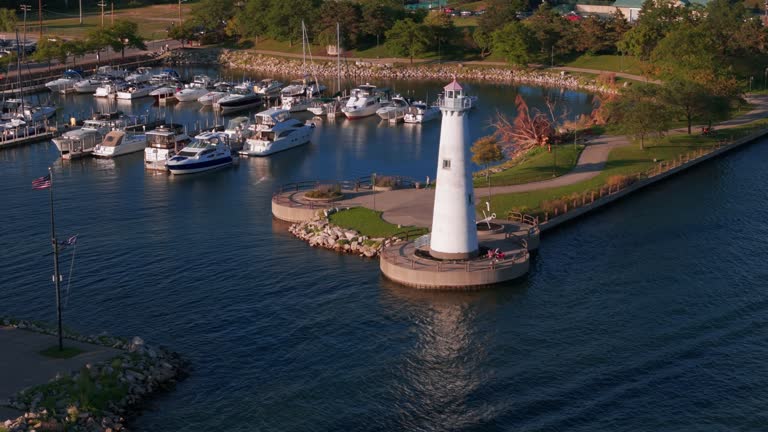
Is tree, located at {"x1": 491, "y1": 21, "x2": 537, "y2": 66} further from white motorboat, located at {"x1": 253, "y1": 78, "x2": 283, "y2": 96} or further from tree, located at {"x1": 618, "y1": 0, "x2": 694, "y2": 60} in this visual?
white motorboat, located at {"x1": 253, "y1": 78, "x2": 283, "y2": 96}

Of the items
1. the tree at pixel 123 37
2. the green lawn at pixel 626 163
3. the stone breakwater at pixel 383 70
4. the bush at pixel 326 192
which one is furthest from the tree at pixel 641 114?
the tree at pixel 123 37

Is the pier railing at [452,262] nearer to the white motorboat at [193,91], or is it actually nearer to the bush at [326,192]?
the bush at [326,192]

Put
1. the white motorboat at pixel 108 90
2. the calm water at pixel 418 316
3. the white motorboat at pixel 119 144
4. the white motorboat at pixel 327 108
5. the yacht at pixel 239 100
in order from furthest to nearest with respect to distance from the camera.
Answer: the white motorboat at pixel 108 90
the yacht at pixel 239 100
the white motorboat at pixel 327 108
the white motorboat at pixel 119 144
the calm water at pixel 418 316

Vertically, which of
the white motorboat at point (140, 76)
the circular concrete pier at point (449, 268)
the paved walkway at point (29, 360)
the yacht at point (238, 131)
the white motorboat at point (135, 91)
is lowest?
the paved walkway at point (29, 360)

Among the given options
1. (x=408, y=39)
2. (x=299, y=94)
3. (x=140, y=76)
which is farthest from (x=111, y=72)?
(x=408, y=39)

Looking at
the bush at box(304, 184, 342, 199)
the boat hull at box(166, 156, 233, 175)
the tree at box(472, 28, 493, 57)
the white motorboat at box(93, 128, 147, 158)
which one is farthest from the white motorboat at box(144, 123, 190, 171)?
the tree at box(472, 28, 493, 57)

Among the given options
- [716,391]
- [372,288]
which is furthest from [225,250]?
[716,391]

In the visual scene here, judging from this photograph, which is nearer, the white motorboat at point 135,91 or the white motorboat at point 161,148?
the white motorboat at point 161,148

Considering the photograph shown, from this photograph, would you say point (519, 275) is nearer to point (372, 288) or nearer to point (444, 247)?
point (444, 247)
